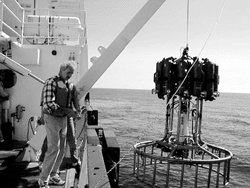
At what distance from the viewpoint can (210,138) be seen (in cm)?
2698

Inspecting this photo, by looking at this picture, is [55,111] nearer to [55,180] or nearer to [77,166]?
[55,180]

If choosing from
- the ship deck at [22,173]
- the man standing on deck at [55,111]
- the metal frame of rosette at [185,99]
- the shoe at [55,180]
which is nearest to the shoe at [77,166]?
the ship deck at [22,173]

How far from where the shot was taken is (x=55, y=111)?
445 centimetres

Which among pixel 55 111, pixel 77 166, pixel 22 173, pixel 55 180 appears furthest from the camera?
pixel 77 166

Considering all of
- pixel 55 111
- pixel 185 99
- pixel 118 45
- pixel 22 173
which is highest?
pixel 118 45

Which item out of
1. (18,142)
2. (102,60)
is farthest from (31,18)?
(102,60)

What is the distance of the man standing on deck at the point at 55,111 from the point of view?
14.4ft

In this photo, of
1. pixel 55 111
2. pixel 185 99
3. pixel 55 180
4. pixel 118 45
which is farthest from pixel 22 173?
pixel 185 99

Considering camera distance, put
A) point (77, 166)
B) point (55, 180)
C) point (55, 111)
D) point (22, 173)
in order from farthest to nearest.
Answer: point (77, 166), point (22, 173), point (55, 180), point (55, 111)

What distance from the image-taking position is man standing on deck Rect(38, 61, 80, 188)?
4.40m

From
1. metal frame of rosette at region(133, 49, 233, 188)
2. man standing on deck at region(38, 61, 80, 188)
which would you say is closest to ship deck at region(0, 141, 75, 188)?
man standing on deck at region(38, 61, 80, 188)

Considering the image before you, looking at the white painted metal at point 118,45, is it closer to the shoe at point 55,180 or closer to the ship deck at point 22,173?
the ship deck at point 22,173

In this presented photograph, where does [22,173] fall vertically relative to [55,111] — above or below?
below

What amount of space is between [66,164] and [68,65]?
101 inches
